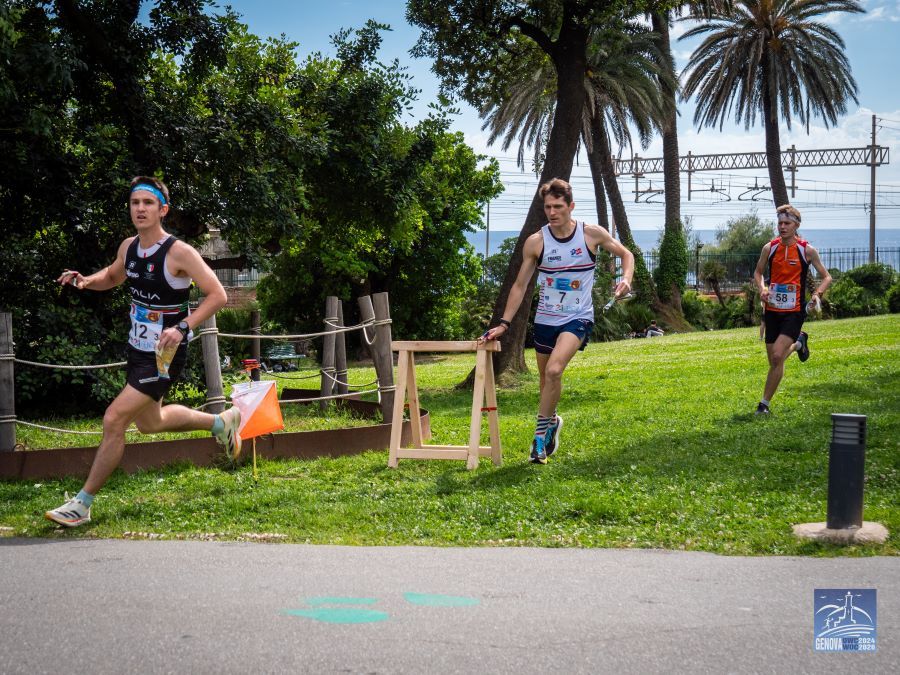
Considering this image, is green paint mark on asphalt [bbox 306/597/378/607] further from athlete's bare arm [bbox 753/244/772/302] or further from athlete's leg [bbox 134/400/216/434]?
athlete's bare arm [bbox 753/244/772/302]

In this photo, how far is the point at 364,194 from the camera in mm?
14305

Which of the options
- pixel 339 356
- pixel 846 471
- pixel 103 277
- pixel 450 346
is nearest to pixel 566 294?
pixel 450 346

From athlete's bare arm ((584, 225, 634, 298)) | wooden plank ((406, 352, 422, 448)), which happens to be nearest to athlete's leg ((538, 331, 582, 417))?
athlete's bare arm ((584, 225, 634, 298))

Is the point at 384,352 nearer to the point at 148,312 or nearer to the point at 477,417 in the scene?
the point at 477,417

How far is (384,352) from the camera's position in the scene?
9430mm

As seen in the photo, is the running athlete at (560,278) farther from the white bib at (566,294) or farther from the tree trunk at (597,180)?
the tree trunk at (597,180)

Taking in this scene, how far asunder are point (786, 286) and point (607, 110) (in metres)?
27.3

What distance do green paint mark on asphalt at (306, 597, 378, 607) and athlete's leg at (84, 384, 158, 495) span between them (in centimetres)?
239

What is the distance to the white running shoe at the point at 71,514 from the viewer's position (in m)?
6.12

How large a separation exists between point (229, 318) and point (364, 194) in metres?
20.0

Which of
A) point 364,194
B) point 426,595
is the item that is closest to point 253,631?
point 426,595

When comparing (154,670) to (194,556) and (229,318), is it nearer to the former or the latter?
(194,556)

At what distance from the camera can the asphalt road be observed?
3652 millimetres

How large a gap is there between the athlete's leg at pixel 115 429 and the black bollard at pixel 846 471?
436 cm
